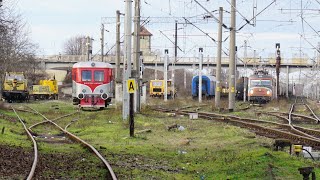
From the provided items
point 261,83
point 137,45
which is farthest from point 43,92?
point 137,45

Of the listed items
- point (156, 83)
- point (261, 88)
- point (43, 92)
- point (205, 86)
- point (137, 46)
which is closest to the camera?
point (137, 46)

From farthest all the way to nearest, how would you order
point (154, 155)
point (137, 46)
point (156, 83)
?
point (156, 83) → point (137, 46) → point (154, 155)

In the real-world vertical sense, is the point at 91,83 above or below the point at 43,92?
above

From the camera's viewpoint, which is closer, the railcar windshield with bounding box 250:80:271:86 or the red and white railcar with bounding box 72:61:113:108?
the red and white railcar with bounding box 72:61:113:108

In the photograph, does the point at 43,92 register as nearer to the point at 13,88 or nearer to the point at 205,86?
the point at 13,88

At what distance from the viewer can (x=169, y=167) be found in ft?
43.3

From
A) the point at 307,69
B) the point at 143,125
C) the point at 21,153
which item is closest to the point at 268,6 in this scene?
the point at 143,125

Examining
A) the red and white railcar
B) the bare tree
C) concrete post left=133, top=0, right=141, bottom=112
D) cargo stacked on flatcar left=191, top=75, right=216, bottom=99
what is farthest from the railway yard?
the bare tree

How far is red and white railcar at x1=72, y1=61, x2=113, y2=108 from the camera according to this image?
125 feet

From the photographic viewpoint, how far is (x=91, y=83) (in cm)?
3822

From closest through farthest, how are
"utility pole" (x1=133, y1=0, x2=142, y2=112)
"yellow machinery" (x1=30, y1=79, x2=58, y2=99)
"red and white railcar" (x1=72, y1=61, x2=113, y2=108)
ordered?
"utility pole" (x1=133, y1=0, x2=142, y2=112)
"red and white railcar" (x1=72, y1=61, x2=113, y2=108)
"yellow machinery" (x1=30, y1=79, x2=58, y2=99)

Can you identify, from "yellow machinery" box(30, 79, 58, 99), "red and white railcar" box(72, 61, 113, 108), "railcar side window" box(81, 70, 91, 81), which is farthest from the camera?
"yellow machinery" box(30, 79, 58, 99)

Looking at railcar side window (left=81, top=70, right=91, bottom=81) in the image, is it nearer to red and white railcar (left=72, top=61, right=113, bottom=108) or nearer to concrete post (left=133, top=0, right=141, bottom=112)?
red and white railcar (left=72, top=61, right=113, bottom=108)

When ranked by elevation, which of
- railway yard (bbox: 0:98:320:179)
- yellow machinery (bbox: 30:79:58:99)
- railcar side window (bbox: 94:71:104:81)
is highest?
railcar side window (bbox: 94:71:104:81)
